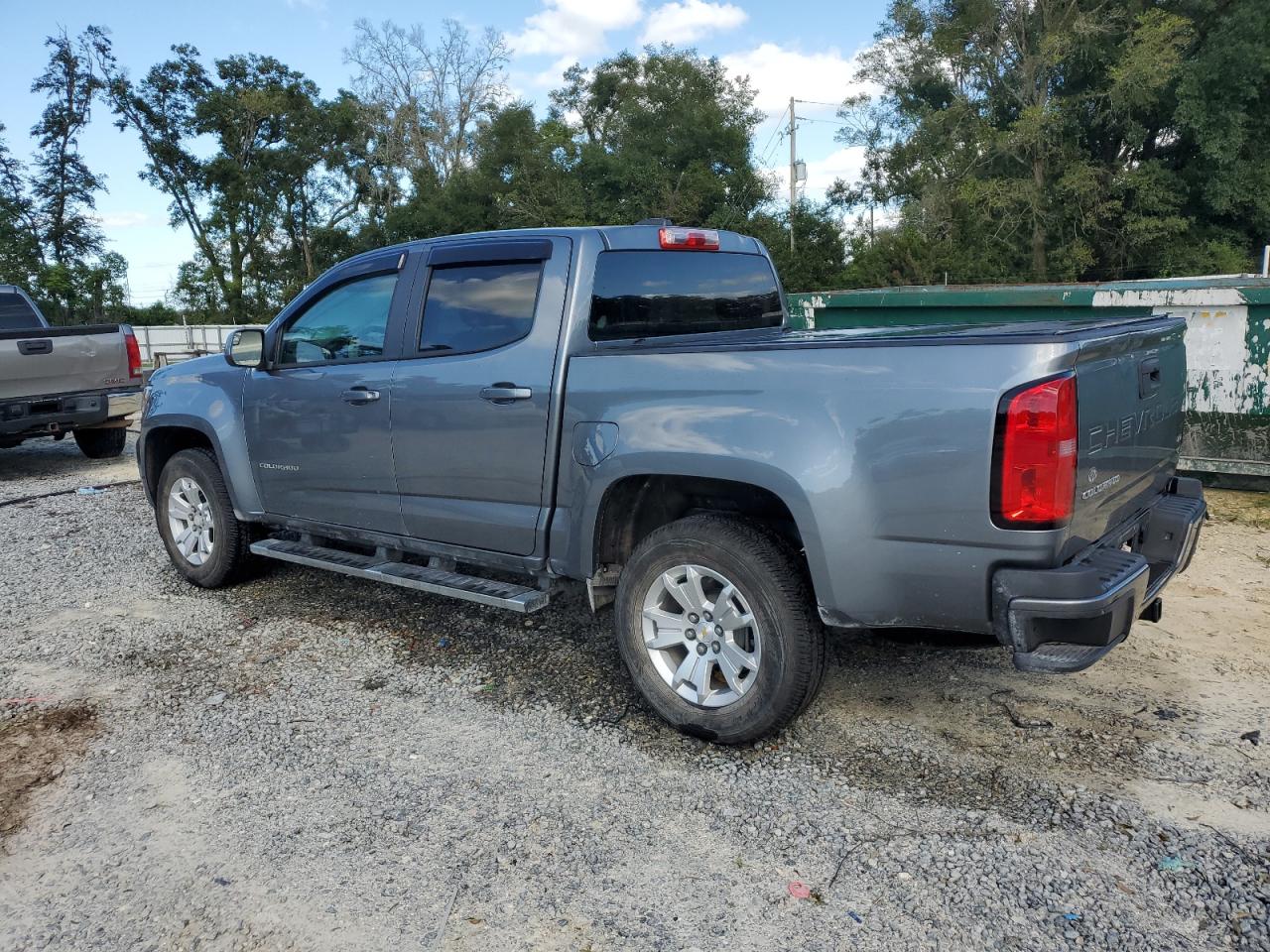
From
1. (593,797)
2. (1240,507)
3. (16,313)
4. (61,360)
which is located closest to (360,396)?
(593,797)

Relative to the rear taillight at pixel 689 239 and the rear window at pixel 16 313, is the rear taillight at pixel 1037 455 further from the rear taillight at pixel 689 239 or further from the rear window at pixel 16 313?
the rear window at pixel 16 313

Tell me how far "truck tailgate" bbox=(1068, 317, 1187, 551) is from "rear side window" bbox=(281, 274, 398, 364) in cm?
311

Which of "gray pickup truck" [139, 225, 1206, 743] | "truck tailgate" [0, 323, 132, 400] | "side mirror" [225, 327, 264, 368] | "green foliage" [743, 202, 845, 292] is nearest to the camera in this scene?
"gray pickup truck" [139, 225, 1206, 743]

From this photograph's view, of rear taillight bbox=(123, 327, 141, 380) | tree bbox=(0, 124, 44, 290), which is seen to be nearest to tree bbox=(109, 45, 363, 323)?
tree bbox=(0, 124, 44, 290)

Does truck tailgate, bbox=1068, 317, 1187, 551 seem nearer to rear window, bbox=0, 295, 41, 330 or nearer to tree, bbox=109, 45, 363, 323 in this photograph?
rear window, bbox=0, 295, 41, 330

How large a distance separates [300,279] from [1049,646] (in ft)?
162

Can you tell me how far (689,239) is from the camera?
14.9 ft

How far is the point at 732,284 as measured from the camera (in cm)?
479

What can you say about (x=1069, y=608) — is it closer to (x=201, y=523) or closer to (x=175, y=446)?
(x=201, y=523)

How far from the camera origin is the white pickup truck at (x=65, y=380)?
9.39 m

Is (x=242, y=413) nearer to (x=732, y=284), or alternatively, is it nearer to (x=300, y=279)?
(x=732, y=284)

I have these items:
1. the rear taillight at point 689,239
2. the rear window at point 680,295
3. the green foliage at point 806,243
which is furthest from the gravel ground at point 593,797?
the green foliage at point 806,243

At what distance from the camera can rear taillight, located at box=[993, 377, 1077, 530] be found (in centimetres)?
287

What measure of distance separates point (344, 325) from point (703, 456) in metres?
2.37
